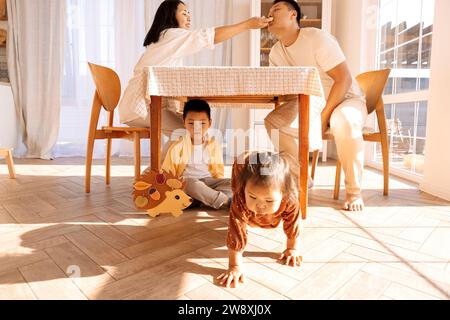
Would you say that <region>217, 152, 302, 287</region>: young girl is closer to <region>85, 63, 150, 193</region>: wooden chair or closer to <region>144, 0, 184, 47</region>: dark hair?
<region>85, 63, 150, 193</region>: wooden chair

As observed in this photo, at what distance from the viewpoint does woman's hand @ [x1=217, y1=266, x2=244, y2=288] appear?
813mm

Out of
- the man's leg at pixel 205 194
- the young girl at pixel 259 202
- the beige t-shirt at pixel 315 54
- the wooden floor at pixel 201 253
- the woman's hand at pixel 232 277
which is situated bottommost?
the wooden floor at pixel 201 253

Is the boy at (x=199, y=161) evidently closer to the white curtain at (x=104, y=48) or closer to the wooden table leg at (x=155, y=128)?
the wooden table leg at (x=155, y=128)

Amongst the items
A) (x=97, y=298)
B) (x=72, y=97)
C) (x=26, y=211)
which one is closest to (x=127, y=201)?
(x=26, y=211)

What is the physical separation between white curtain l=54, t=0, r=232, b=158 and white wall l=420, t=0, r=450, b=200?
2227 millimetres

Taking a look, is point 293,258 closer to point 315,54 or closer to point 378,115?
point 315,54

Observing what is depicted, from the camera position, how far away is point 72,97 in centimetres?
370

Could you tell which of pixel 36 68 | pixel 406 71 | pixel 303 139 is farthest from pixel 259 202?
pixel 36 68

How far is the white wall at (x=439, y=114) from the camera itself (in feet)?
5.85

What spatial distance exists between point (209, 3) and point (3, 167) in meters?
2.71

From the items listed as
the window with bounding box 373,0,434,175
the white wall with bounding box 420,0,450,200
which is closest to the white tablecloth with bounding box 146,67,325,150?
the white wall with bounding box 420,0,450,200

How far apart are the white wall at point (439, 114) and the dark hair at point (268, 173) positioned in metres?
1.39

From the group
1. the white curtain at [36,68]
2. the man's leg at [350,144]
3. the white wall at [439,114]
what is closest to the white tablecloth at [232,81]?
the man's leg at [350,144]
